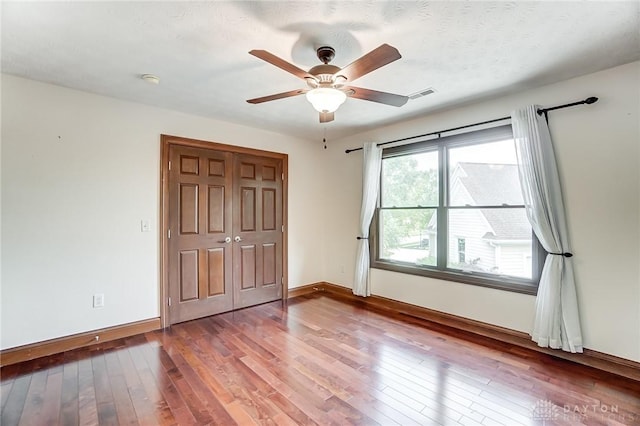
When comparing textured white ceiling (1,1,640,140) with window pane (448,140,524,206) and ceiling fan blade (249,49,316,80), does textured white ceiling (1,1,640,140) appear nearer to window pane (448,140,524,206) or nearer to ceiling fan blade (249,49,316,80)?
ceiling fan blade (249,49,316,80)

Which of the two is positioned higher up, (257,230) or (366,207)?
(366,207)

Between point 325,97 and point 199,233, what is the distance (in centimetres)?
249

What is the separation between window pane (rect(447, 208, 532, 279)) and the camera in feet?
9.55

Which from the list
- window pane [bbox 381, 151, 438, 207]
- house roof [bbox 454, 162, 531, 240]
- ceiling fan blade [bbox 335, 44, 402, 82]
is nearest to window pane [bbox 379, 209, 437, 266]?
window pane [bbox 381, 151, 438, 207]

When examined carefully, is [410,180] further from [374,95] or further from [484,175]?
[374,95]

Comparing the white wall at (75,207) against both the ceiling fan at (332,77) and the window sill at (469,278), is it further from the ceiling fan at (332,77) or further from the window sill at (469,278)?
the window sill at (469,278)

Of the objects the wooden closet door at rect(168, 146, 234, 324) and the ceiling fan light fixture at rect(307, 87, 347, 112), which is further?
the wooden closet door at rect(168, 146, 234, 324)

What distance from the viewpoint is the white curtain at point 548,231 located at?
8.28 ft

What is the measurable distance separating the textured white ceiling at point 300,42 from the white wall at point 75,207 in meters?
0.30

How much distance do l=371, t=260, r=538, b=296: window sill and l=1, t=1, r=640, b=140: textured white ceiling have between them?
1.93 meters

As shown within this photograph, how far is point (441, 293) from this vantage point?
347 centimetres

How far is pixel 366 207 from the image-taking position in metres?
4.18

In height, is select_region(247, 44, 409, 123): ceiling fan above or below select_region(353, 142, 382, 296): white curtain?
above

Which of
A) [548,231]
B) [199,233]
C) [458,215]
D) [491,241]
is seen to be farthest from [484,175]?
[199,233]
